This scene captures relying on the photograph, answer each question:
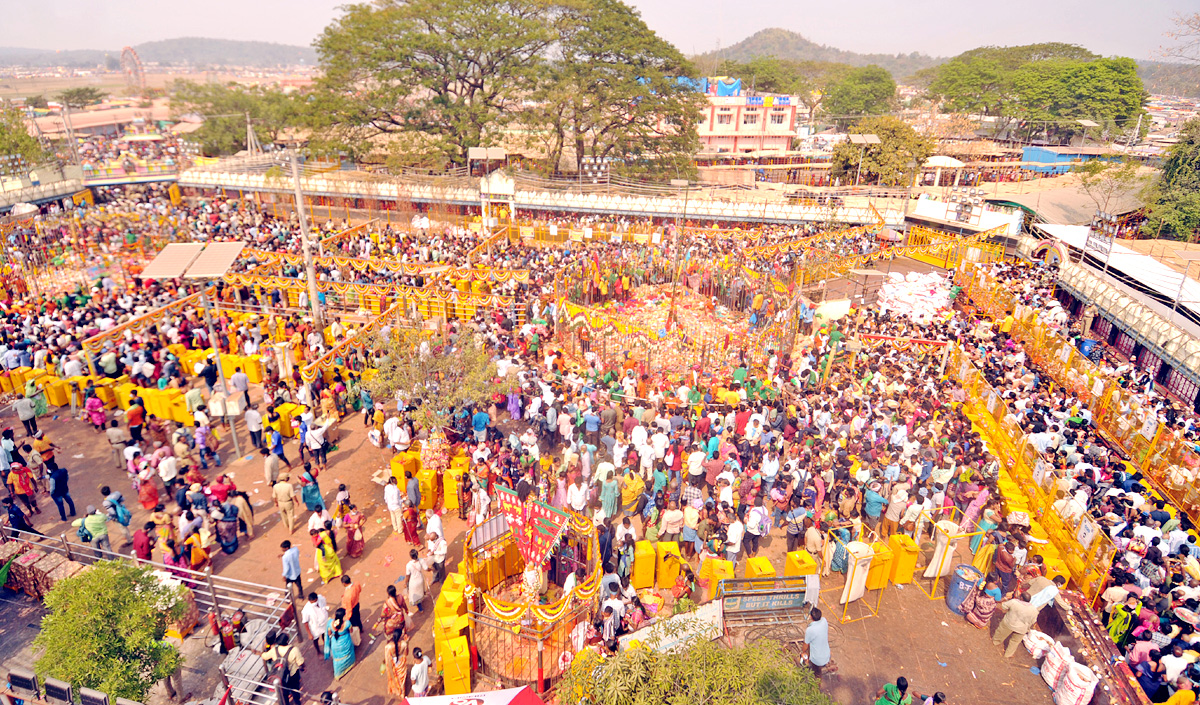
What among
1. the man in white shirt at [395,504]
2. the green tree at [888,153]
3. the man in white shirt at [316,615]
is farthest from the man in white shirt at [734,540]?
the green tree at [888,153]

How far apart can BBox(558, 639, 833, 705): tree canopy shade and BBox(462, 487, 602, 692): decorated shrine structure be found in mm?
2540

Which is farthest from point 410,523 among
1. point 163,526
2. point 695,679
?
point 695,679

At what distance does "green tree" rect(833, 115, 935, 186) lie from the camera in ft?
129

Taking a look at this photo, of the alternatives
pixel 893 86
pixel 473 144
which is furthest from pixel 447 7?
pixel 893 86

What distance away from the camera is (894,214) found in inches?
1283

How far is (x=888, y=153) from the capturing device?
1556 inches

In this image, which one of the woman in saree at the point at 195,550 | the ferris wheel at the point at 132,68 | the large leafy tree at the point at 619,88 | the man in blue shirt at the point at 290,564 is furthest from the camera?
the ferris wheel at the point at 132,68

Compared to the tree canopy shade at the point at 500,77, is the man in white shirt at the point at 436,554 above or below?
below

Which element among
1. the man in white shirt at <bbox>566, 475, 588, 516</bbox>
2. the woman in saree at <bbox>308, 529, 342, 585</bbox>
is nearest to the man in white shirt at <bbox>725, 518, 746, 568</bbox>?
the man in white shirt at <bbox>566, 475, 588, 516</bbox>

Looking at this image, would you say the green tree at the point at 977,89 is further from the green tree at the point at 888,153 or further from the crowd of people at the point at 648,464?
the crowd of people at the point at 648,464

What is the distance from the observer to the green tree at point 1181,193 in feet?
86.7

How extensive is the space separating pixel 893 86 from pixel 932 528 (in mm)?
73191

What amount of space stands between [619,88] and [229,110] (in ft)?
107

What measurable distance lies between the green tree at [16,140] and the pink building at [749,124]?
138 ft
